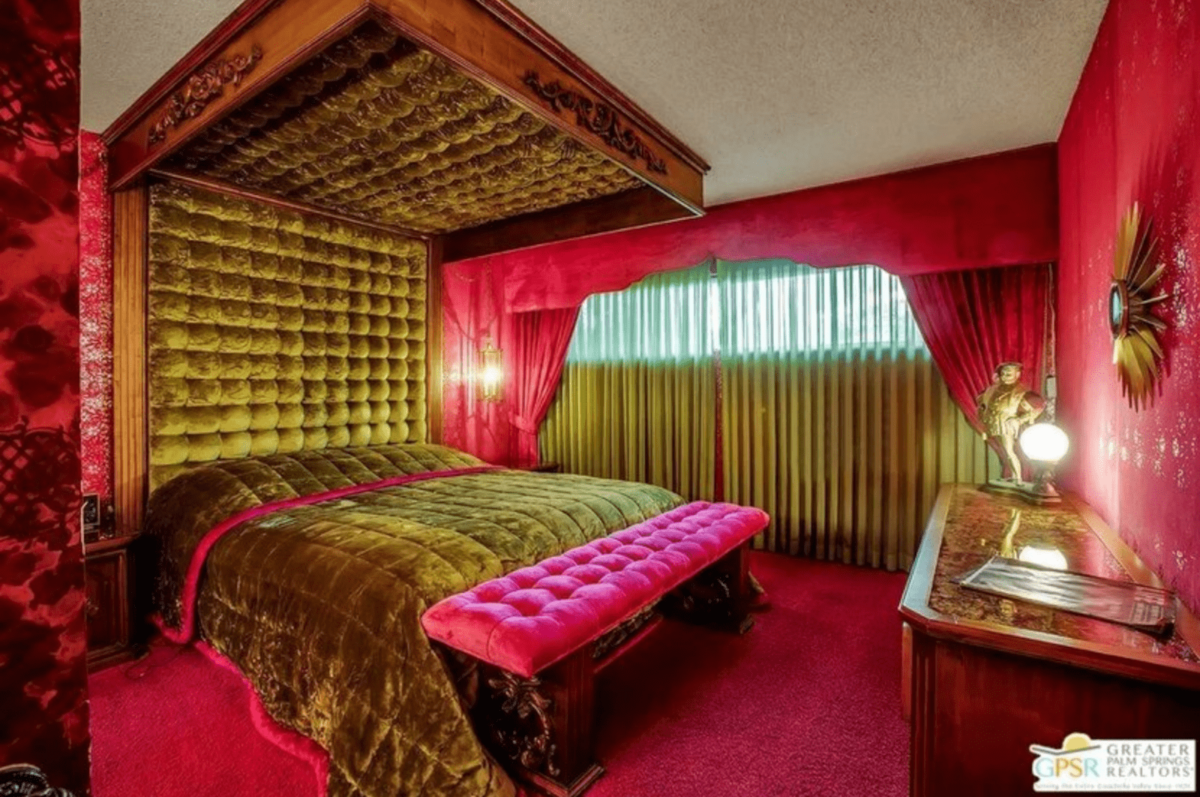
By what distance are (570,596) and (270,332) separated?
2710 millimetres

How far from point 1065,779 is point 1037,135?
3.18m

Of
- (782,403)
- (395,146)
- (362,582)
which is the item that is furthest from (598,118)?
(782,403)

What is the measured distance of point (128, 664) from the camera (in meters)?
2.58

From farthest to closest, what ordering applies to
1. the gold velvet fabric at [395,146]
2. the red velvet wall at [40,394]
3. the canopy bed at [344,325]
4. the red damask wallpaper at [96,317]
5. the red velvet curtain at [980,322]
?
the red velvet curtain at [980,322], the red damask wallpaper at [96,317], the gold velvet fabric at [395,146], the canopy bed at [344,325], the red velvet wall at [40,394]

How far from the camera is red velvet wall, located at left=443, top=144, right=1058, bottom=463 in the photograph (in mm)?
3131

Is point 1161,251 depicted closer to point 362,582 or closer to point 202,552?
point 362,582

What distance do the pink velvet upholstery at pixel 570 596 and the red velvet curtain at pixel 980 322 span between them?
1898 mm

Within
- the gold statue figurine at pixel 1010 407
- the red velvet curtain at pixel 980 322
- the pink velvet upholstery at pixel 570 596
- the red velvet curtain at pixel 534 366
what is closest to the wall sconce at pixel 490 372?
the red velvet curtain at pixel 534 366

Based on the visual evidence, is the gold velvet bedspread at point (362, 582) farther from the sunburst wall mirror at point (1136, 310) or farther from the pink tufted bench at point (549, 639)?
the sunburst wall mirror at point (1136, 310)

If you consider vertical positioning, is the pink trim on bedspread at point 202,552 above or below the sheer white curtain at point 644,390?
below

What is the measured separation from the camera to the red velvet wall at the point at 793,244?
123 inches

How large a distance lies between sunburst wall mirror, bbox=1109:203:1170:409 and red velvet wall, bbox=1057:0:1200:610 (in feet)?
0.16

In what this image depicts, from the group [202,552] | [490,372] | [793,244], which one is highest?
A: [793,244]

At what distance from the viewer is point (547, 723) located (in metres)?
1.75
